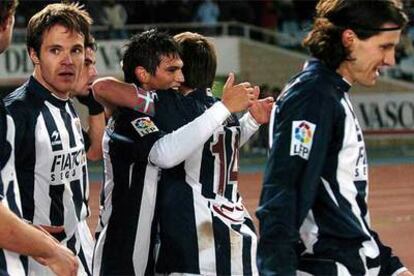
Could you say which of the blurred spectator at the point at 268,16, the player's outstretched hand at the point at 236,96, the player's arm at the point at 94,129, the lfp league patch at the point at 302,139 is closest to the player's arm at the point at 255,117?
the player's outstretched hand at the point at 236,96

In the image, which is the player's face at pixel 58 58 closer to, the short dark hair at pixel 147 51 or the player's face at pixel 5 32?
the short dark hair at pixel 147 51

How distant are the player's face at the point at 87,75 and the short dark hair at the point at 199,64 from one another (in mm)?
568

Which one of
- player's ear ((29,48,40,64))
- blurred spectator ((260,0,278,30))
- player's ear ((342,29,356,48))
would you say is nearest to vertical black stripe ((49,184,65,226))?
player's ear ((29,48,40,64))

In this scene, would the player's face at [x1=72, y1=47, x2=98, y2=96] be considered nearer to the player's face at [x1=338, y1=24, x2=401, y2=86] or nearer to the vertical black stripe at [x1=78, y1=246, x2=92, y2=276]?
the vertical black stripe at [x1=78, y1=246, x2=92, y2=276]

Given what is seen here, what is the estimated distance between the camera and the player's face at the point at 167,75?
16.1ft

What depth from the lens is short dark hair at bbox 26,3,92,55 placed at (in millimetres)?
4961

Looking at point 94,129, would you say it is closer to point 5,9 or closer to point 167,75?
point 167,75

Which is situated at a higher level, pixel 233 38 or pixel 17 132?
pixel 17 132

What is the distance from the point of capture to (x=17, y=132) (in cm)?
463

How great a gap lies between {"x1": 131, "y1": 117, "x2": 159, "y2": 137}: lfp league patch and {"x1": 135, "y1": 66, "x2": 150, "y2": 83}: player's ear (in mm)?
263

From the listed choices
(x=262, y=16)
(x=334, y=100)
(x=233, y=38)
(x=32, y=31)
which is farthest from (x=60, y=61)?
(x=262, y=16)

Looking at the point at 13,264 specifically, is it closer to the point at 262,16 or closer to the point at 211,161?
the point at 211,161

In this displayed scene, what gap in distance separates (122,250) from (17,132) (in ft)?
2.44

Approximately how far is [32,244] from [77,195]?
5.83ft
